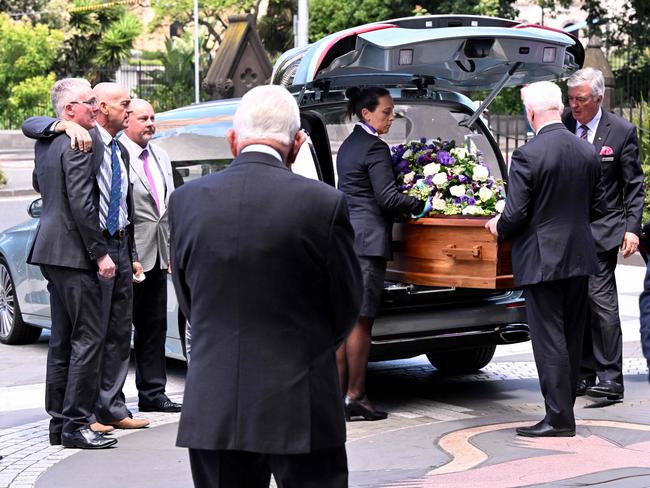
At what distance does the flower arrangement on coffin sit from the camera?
7.41 meters

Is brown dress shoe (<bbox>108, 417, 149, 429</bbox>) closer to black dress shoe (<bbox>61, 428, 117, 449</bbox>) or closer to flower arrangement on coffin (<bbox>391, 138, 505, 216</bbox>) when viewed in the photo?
black dress shoe (<bbox>61, 428, 117, 449</bbox>)

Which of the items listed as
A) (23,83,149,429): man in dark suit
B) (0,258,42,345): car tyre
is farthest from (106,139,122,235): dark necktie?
(0,258,42,345): car tyre

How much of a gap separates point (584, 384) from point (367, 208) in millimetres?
1926

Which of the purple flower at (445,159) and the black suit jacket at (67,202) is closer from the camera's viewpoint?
the black suit jacket at (67,202)

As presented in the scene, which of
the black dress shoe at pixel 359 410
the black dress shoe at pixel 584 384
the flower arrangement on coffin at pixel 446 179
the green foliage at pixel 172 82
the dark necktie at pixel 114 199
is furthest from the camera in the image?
the green foliage at pixel 172 82

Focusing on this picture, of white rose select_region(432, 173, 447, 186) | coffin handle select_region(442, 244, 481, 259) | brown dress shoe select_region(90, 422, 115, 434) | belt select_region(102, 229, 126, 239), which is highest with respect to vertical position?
white rose select_region(432, 173, 447, 186)

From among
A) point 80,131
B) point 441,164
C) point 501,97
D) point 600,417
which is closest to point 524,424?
point 600,417

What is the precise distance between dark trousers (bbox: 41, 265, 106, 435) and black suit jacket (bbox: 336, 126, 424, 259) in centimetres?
156

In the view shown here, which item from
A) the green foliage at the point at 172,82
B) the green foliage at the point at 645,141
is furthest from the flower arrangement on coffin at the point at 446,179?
the green foliage at the point at 172,82

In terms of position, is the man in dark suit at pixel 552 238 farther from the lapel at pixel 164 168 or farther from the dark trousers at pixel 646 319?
the dark trousers at pixel 646 319

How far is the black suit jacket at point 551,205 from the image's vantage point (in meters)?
6.57

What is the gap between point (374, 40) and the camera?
687 centimetres

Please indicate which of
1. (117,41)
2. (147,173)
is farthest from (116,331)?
(117,41)

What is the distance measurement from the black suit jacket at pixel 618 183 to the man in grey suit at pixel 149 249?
2.61 m
